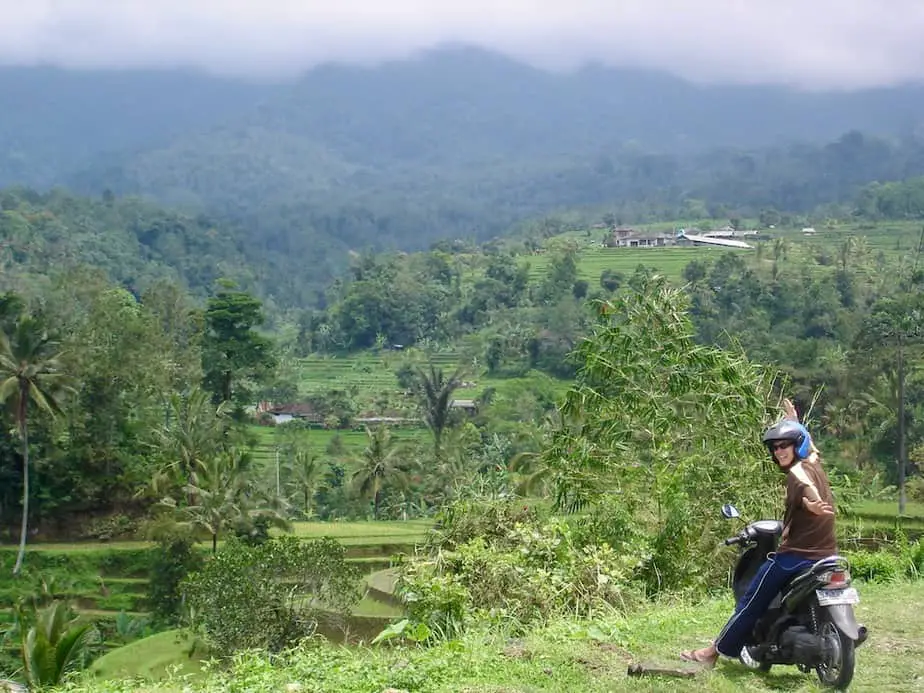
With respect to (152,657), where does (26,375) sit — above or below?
above

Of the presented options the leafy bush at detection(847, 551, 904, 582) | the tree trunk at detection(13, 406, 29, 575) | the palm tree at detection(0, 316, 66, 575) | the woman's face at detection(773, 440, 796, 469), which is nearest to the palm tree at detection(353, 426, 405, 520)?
the tree trunk at detection(13, 406, 29, 575)

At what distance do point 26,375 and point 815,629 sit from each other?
86.4ft

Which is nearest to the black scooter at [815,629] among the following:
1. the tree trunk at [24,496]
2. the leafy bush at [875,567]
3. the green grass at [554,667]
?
the green grass at [554,667]

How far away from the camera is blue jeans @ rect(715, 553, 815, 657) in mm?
5787

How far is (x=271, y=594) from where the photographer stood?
1625 cm

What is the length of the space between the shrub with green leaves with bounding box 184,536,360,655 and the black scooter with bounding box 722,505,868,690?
10.6 meters

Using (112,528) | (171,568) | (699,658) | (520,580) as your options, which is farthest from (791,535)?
(112,528)

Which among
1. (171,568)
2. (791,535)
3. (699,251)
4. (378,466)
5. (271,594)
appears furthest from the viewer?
(699,251)

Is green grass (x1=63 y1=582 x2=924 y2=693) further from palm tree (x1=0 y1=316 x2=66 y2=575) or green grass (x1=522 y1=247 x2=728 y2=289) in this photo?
green grass (x1=522 y1=247 x2=728 y2=289)

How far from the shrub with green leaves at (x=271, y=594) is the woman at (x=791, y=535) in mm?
10475

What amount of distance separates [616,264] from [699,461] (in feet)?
230

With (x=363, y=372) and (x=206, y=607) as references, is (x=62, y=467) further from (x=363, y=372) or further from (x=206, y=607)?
(x=363, y=372)

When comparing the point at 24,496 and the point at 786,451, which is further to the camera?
the point at 24,496

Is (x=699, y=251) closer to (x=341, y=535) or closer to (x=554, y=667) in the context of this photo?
(x=341, y=535)
